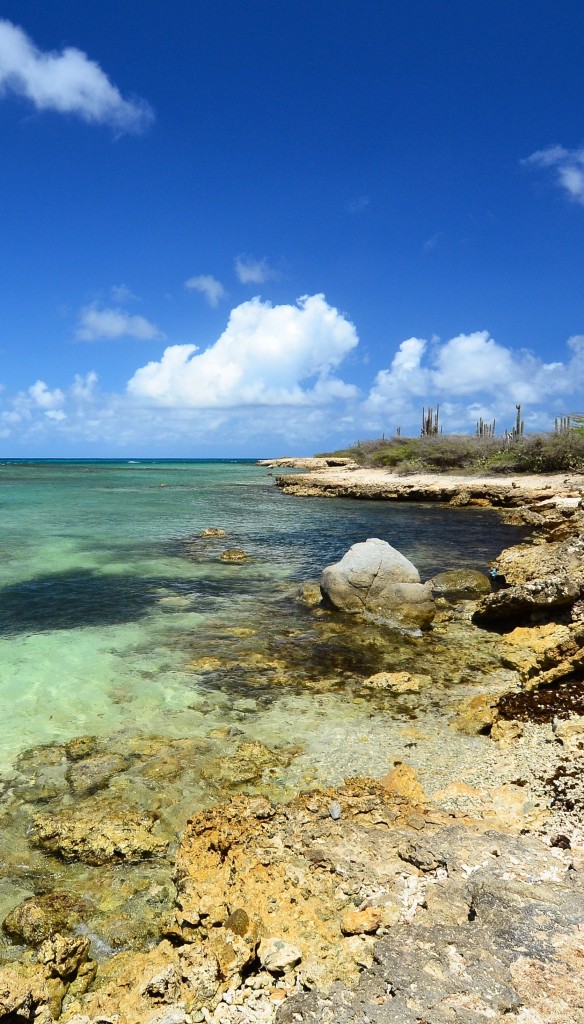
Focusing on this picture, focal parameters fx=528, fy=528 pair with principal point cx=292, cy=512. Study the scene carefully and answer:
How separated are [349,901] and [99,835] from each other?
228 cm

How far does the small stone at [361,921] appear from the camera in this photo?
3.11m

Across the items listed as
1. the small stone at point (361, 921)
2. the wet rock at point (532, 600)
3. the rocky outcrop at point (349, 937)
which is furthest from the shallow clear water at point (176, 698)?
the small stone at point (361, 921)

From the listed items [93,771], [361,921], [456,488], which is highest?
[456,488]

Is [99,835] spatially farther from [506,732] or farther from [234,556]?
[234,556]

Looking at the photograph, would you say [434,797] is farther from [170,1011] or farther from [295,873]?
[170,1011]

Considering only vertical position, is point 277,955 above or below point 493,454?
below

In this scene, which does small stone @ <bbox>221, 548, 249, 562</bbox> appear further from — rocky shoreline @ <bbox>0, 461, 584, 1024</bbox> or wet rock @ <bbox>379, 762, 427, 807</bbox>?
wet rock @ <bbox>379, 762, 427, 807</bbox>

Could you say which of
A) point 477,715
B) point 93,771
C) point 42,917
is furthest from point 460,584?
point 42,917

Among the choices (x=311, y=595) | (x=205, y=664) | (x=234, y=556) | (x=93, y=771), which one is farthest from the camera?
(x=234, y=556)

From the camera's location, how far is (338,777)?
17.2 feet

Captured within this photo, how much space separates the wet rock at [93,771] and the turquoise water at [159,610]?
68cm

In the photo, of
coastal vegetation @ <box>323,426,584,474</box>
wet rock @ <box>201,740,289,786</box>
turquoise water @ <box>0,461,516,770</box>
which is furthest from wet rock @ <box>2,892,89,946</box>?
coastal vegetation @ <box>323,426,584,474</box>

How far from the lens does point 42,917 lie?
143 inches

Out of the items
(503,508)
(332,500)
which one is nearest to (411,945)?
(503,508)
